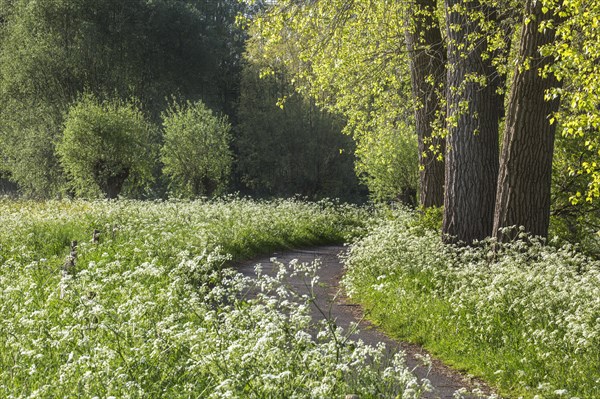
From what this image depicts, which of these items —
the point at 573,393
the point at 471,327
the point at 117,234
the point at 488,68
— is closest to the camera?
the point at 573,393

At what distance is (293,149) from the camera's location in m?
51.5

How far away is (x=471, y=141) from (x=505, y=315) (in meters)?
5.53

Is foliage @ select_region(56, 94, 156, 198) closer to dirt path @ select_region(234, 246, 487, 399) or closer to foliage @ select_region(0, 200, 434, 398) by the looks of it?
dirt path @ select_region(234, 246, 487, 399)

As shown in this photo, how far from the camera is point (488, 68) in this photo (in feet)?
46.2

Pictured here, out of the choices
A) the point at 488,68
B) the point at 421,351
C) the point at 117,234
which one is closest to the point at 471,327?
the point at 421,351

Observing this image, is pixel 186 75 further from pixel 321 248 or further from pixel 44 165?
pixel 321 248

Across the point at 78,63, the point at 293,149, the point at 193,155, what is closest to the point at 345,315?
the point at 193,155

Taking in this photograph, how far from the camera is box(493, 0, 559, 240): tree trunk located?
12008mm

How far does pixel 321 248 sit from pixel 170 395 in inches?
733

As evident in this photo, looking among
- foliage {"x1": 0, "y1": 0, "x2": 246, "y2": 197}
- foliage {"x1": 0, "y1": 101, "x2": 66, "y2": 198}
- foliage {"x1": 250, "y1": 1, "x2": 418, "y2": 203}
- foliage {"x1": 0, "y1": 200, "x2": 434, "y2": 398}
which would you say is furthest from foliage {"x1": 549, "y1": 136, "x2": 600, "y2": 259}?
foliage {"x1": 0, "y1": 101, "x2": 66, "y2": 198}

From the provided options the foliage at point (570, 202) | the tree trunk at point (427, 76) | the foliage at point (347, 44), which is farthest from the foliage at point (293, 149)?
the foliage at point (570, 202)

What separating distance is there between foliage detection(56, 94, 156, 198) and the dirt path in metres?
14.8

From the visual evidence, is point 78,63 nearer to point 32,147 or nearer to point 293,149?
point 32,147

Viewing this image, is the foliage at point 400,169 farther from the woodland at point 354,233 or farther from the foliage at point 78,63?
the foliage at point 78,63
